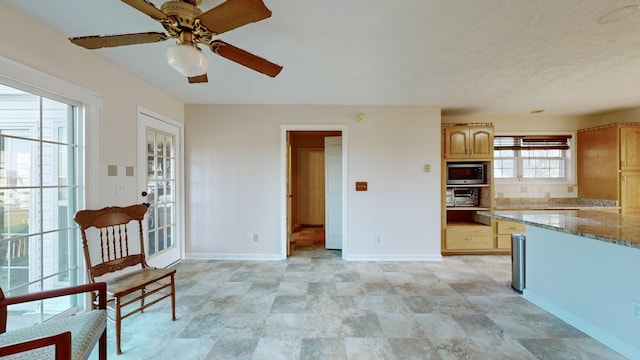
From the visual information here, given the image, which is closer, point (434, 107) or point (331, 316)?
point (331, 316)

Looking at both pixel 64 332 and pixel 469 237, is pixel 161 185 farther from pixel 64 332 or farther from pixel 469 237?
pixel 469 237

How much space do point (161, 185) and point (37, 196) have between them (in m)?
1.41

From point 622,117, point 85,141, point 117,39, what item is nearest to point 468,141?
point 622,117

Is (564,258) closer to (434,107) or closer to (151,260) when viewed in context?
(434,107)

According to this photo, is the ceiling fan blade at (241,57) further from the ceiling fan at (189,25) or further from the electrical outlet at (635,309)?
the electrical outlet at (635,309)

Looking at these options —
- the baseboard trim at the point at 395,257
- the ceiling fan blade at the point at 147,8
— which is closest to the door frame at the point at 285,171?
the baseboard trim at the point at 395,257

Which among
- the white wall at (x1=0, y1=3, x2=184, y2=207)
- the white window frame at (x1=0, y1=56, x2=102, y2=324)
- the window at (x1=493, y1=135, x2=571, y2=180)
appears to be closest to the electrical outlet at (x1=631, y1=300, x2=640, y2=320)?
the window at (x1=493, y1=135, x2=571, y2=180)

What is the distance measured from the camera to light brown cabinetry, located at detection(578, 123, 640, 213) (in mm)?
3779

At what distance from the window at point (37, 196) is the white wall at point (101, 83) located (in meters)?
0.21

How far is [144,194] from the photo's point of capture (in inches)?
116

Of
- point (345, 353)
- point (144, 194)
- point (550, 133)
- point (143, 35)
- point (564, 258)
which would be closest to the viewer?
point (143, 35)

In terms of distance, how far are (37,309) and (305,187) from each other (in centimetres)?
490

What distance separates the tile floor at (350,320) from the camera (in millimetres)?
1827

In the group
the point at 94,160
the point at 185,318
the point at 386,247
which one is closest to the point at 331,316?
the point at 185,318
